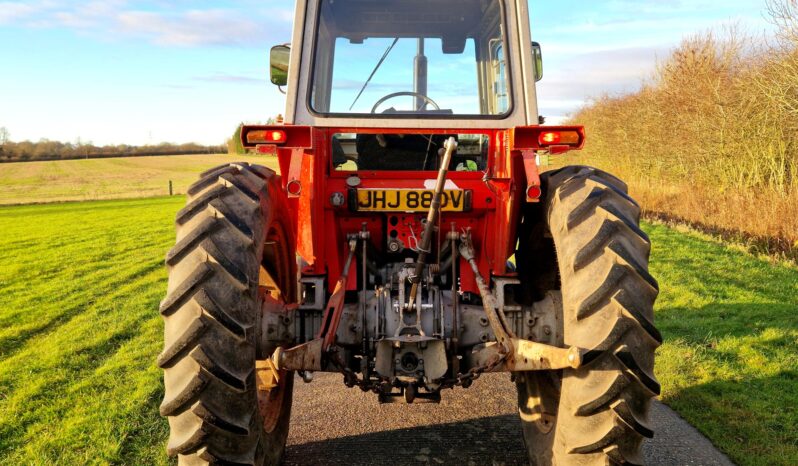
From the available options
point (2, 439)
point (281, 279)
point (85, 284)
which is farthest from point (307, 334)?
point (85, 284)

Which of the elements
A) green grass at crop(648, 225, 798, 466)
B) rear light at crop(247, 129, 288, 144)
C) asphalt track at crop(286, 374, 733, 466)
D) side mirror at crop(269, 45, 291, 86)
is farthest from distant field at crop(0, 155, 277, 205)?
rear light at crop(247, 129, 288, 144)

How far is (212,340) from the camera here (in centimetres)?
248

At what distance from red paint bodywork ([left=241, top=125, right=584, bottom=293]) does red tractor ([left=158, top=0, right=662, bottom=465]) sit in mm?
12

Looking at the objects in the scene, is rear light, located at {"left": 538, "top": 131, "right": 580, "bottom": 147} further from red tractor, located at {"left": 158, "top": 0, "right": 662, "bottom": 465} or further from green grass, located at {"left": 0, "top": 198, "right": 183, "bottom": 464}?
green grass, located at {"left": 0, "top": 198, "right": 183, "bottom": 464}

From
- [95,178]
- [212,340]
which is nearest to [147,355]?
[212,340]

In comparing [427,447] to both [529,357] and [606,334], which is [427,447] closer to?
[529,357]

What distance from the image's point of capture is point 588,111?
84.6 ft

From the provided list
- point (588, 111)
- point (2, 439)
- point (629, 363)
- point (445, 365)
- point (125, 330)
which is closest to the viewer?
point (629, 363)

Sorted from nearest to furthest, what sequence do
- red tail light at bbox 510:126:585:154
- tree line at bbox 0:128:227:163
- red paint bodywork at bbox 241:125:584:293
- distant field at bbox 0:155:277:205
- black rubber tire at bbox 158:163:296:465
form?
black rubber tire at bbox 158:163:296:465 → red tail light at bbox 510:126:585:154 → red paint bodywork at bbox 241:125:584:293 → distant field at bbox 0:155:277:205 → tree line at bbox 0:128:227:163

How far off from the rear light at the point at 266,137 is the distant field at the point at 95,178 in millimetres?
23185

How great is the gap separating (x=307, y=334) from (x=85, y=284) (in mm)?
8281

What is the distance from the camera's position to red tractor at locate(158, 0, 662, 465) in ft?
8.30

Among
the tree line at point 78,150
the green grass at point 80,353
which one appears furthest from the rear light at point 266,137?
the tree line at point 78,150

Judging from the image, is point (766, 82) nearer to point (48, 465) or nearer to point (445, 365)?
point (445, 365)
